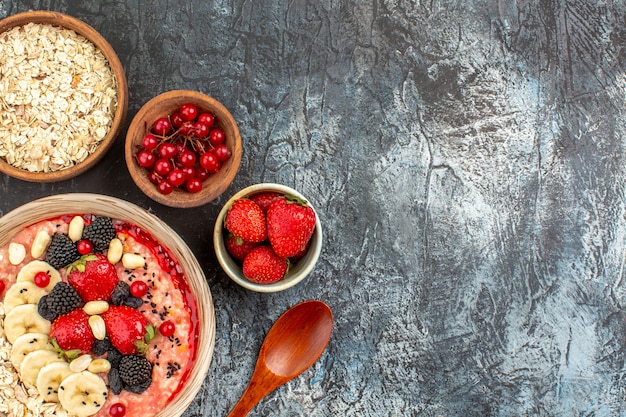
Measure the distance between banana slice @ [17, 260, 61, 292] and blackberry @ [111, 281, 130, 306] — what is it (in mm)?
174

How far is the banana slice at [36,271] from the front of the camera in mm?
1748

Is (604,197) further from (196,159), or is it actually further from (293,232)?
(196,159)

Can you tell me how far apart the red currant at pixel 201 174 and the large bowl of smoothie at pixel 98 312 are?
0.58ft

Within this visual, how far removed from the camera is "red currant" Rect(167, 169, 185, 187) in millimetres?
1754

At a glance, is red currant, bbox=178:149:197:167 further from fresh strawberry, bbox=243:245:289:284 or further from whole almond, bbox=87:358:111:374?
whole almond, bbox=87:358:111:374

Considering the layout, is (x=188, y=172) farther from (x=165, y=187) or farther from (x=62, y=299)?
(x=62, y=299)

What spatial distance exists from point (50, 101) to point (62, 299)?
0.58 m

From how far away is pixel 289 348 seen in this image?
77.6 inches

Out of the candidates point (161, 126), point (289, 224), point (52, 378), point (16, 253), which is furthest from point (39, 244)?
point (289, 224)

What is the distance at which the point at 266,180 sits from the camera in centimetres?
203

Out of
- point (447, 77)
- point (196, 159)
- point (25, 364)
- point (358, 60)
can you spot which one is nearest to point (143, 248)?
point (196, 159)

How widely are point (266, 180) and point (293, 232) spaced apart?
340mm

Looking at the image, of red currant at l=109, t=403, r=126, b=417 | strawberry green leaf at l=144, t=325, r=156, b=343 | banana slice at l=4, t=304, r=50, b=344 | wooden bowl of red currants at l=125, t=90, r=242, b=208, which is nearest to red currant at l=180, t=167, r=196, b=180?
wooden bowl of red currants at l=125, t=90, r=242, b=208

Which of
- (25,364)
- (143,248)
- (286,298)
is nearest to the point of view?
(25,364)
